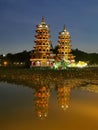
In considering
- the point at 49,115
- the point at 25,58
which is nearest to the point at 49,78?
the point at 49,115

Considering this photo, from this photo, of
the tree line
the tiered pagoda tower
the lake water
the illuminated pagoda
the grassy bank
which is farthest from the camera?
the tree line

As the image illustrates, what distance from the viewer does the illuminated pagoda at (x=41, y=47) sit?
3445 inches

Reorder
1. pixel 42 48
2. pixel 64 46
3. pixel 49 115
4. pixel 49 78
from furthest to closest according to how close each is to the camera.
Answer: pixel 64 46
pixel 42 48
pixel 49 78
pixel 49 115

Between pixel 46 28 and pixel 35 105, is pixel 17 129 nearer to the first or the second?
pixel 35 105

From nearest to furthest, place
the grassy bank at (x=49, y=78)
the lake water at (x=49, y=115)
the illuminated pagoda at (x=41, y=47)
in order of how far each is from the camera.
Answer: the lake water at (x=49, y=115) → the grassy bank at (x=49, y=78) → the illuminated pagoda at (x=41, y=47)

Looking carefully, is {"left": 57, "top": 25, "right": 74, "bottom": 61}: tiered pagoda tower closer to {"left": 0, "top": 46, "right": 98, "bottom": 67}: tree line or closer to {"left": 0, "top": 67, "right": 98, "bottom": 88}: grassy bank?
{"left": 0, "top": 46, "right": 98, "bottom": 67}: tree line

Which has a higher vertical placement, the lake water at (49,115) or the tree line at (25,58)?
the tree line at (25,58)

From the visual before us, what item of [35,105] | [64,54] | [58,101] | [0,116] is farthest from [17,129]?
[64,54]

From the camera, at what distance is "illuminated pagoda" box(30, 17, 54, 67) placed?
8750 cm

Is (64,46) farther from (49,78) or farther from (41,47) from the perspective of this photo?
(49,78)

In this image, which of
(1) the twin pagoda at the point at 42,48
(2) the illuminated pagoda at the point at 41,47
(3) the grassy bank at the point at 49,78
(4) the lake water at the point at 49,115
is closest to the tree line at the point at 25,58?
(1) the twin pagoda at the point at 42,48

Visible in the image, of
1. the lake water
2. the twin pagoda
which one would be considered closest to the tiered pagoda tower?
the twin pagoda

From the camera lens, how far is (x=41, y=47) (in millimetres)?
87875

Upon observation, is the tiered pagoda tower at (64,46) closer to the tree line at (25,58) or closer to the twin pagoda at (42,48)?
the twin pagoda at (42,48)
